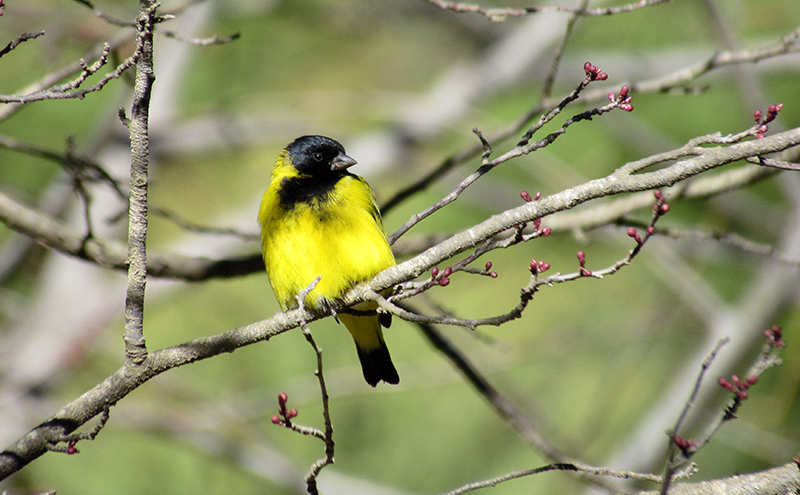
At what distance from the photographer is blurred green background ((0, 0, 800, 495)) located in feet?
20.4

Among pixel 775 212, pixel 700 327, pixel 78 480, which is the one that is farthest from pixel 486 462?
pixel 78 480

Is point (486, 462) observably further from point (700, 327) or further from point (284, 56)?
point (284, 56)

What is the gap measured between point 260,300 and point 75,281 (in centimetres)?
287

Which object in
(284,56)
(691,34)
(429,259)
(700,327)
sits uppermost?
(284,56)

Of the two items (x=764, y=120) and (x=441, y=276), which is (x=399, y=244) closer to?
(x=441, y=276)

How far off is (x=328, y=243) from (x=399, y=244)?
3.02 feet

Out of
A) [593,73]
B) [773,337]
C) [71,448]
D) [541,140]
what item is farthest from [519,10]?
[71,448]

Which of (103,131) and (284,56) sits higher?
(284,56)

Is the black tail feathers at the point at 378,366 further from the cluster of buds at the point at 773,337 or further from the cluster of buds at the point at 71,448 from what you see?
the cluster of buds at the point at 773,337

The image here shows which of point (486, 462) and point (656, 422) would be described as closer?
point (656, 422)

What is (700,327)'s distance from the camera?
317 inches

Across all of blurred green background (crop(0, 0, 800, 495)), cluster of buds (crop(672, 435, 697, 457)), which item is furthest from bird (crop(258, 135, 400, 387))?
blurred green background (crop(0, 0, 800, 495))

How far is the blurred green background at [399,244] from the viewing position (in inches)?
245

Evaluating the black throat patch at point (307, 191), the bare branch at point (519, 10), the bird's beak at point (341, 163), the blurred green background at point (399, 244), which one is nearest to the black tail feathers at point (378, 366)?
the black throat patch at point (307, 191)
